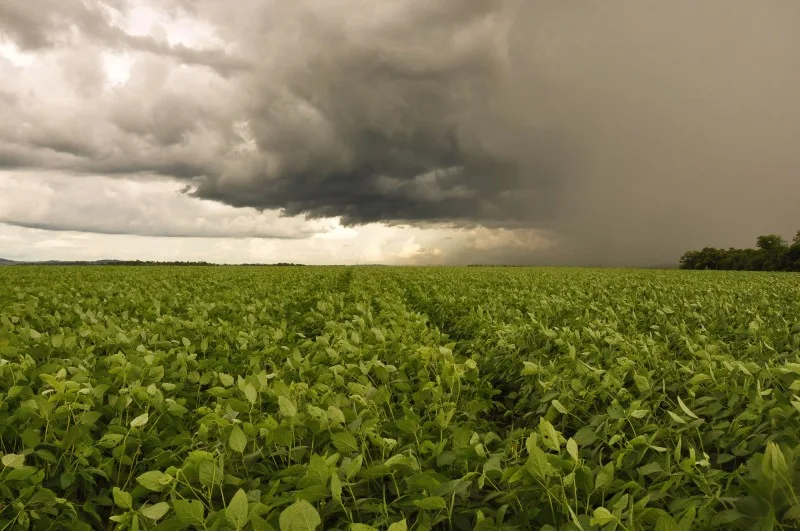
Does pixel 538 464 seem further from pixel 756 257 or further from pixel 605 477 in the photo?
pixel 756 257

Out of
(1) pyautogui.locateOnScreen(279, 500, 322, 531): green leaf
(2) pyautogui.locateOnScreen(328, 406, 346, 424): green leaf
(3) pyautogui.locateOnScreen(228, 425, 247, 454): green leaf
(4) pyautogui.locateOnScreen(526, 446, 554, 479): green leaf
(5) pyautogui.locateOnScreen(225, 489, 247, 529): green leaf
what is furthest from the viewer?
(2) pyautogui.locateOnScreen(328, 406, 346, 424): green leaf

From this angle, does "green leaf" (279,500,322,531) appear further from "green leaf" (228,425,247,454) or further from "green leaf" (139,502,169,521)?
"green leaf" (228,425,247,454)

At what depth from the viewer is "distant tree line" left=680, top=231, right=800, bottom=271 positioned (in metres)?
77.7

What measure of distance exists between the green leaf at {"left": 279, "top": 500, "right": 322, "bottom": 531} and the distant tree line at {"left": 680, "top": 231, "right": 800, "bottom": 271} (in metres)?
97.9

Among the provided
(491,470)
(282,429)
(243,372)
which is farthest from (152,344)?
(491,470)

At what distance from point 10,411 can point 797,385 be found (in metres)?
5.65

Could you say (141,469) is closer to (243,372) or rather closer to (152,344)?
(243,372)

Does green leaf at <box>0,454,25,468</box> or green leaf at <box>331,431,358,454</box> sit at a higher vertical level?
green leaf at <box>331,431,358,454</box>

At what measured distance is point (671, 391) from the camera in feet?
13.4

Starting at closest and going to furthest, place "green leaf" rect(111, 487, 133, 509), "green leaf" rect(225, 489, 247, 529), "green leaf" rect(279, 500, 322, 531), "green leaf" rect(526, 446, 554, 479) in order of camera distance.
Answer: "green leaf" rect(279, 500, 322, 531) < "green leaf" rect(225, 489, 247, 529) < "green leaf" rect(526, 446, 554, 479) < "green leaf" rect(111, 487, 133, 509)

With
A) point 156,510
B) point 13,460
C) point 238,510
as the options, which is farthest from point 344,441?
point 13,460

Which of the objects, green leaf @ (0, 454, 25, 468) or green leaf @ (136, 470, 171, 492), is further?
green leaf @ (0, 454, 25, 468)

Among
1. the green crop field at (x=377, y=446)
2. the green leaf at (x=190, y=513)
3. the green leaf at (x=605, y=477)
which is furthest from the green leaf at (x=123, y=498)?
the green leaf at (x=605, y=477)

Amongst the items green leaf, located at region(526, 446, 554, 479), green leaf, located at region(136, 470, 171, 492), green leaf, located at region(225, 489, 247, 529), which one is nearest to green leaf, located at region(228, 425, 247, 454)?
green leaf, located at region(136, 470, 171, 492)
